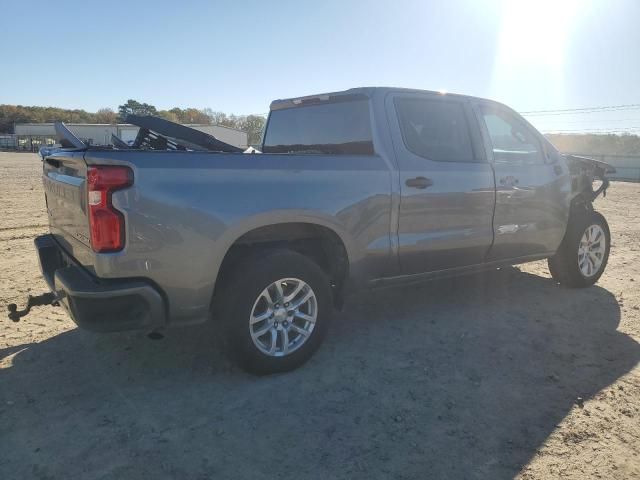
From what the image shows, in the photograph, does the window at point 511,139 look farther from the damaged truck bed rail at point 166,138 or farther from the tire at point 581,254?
the damaged truck bed rail at point 166,138

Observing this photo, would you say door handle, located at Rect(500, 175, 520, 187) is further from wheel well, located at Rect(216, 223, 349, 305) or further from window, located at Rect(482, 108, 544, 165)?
wheel well, located at Rect(216, 223, 349, 305)

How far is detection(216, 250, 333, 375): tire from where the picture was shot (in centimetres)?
306

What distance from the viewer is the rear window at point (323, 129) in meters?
3.86

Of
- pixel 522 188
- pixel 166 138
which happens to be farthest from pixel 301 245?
pixel 522 188

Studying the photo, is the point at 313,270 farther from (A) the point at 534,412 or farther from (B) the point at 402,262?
(A) the point at 534,412

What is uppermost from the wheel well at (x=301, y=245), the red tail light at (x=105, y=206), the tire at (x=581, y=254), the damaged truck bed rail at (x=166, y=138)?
the damaged truck bed rail at (x=166, y=138)

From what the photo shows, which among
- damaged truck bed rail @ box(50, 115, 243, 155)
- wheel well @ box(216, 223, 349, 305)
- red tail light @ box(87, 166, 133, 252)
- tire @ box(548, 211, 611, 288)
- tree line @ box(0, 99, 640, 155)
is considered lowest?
tire @ box(548, 211, 611, 288)

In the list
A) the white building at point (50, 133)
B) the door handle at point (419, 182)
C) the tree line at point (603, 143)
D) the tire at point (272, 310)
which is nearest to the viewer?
the tire at point (272, 310)

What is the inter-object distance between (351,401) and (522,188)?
2800 mm

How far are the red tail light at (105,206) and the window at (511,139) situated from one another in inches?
129

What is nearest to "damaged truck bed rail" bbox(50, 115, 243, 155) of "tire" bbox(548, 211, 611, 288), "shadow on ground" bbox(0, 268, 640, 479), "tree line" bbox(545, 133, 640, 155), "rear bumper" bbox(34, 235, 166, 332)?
"rear bumper" bbox(34, 235, 166, 332)

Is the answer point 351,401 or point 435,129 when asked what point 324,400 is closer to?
point 351,401

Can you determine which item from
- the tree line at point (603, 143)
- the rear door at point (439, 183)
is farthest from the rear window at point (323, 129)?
the tree line at point (603, 143)

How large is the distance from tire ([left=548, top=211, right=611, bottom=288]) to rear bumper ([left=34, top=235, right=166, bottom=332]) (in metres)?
4.36
